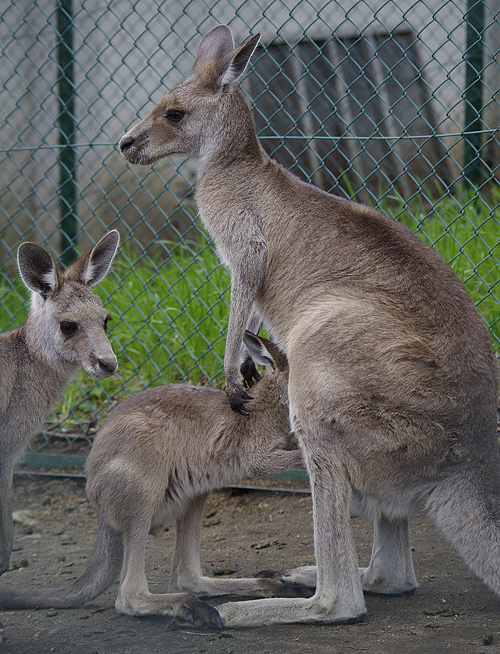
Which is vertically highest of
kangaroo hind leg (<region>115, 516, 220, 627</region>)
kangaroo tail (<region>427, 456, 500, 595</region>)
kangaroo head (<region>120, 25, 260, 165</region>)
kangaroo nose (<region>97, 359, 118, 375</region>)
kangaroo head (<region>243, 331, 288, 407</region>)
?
kangaroo head (<region>120, 25, 260, 165</region>)

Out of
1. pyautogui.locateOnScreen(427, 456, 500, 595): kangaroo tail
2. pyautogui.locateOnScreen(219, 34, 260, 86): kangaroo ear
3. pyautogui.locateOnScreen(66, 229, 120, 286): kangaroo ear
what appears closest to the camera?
pyautogui.locateOnScreen(427, 456, 500, 595): kangaroo tail

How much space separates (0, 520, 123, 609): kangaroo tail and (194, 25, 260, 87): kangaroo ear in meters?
1.89

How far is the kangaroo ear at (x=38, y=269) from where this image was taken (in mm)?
3109

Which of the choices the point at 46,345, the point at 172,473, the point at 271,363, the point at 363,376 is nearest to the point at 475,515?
the point at 363,376

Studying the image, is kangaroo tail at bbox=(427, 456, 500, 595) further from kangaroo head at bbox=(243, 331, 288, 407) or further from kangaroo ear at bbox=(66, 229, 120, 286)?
kangaroo ear at bbox=(66, 229, 120, 286)

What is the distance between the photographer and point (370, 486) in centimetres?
246

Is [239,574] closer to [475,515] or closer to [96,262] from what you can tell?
[475,515]

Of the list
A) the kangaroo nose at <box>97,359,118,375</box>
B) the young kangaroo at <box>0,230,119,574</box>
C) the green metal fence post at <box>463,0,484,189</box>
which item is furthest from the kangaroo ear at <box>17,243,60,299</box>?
the green metal fence post at <box>463,0,484,189</box>

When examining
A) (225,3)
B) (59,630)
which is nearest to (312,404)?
(59,630)

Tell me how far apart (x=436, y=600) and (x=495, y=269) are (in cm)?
223

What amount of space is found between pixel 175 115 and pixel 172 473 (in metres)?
1.50

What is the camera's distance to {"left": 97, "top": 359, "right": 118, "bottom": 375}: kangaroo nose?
118 inches

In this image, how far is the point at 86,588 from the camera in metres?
2.78

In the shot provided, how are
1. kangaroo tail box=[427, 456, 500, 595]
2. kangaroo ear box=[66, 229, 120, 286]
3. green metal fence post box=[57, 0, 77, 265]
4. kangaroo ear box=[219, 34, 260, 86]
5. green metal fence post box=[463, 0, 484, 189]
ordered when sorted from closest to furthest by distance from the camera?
1. kangaroo tail box=[427, 456, 500, 595]
2. kangaroo ear box=[219, 34, 260, 86]
3. kangaroo ear box=[66, 229, 120, 286]
4. green metal fence post box=[463, 0, 484, 189]
5. green metal fence post box=[57, 0, 77, 265]
